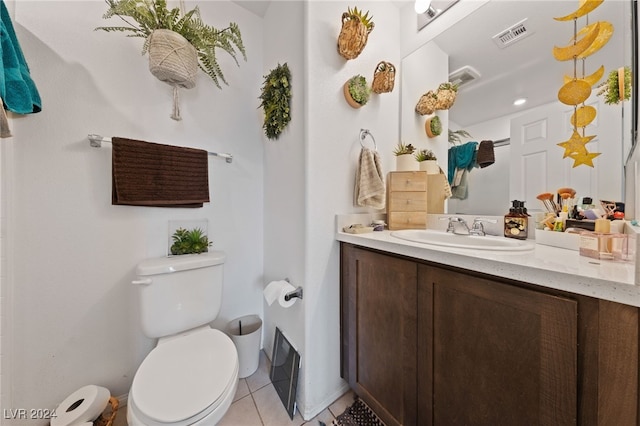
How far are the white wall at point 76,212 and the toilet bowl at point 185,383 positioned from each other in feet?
1.36

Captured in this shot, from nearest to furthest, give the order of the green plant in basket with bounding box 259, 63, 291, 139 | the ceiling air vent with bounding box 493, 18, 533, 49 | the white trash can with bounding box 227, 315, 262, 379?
the ceiling air vent with bounding box 493, 18, 533, 49 < the green plant in basket with bounding box 259, 63, 291, 139 < the white trash can with bounding box 227, 315, 262, 379

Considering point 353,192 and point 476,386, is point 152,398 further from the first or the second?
point 353,192

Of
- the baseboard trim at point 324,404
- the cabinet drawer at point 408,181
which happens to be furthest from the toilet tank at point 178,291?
the cabinet drawer at point 408,181

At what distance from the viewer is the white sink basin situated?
29.6 inches

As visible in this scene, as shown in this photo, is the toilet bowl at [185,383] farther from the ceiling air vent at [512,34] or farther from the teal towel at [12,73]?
the ceiling air vent at [512,34]

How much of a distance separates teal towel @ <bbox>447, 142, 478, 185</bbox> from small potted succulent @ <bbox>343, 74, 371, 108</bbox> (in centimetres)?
60

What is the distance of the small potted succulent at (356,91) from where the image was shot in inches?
45.7

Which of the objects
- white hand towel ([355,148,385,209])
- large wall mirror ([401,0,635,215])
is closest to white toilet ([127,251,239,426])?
white hand towel ([355,148,385,209])

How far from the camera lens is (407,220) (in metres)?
1.25

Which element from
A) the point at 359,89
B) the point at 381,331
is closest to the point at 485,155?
the point at 359,89

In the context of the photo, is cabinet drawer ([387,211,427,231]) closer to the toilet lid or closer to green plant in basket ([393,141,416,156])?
green plant in basket ([393,141,416,156])

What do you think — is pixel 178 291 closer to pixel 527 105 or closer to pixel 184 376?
pixel 184 376

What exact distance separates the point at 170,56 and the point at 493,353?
1.57 metres

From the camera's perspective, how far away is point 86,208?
1.07 metres
